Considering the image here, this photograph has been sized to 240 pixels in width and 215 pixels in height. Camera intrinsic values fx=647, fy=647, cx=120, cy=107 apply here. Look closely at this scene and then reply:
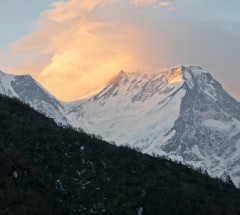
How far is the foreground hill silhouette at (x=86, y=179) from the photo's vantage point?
6184cm

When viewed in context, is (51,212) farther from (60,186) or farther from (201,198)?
(201,198)

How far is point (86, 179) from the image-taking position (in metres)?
69.9

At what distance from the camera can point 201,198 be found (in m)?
66.9

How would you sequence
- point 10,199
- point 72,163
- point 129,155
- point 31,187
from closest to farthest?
point 10,199 < point 31,187 < point 72,163 < point 129,155

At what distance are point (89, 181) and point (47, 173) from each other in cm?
467

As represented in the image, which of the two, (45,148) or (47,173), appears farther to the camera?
(45,148)

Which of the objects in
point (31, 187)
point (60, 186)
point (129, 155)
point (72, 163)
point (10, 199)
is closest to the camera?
point (10, 199)

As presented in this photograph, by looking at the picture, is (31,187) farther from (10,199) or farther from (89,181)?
(89,181)

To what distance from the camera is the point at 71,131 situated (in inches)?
3300

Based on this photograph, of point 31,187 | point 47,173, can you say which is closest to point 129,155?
point 47,173

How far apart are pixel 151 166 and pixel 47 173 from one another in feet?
46.2

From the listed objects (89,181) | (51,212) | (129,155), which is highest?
(129,155)

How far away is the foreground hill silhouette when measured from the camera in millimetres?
61844

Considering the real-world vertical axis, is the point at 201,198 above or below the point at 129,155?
below
